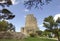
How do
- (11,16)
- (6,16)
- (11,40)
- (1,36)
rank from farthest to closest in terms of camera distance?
1. (1,36)
2. (11,40)
3. (6,16)
4. (11,16)

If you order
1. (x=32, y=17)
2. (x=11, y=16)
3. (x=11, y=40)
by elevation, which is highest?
(x=32, y=17)

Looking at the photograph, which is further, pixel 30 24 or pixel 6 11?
pixel 30 24

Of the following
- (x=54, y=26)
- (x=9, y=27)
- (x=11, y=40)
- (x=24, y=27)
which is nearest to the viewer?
(x=11, y=40)

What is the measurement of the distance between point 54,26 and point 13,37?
12151 millimetres

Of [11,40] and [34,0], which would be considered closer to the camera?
[34,0]

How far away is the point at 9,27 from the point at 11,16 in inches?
1013

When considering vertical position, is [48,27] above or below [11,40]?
above

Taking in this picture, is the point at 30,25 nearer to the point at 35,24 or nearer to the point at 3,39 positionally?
the point at 35,24

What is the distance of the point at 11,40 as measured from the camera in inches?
855

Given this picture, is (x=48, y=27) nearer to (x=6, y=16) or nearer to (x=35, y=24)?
(x=35, y=24)

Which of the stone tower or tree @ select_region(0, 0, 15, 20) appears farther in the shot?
the stone tower

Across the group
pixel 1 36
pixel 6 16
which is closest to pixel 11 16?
pixel 6 16

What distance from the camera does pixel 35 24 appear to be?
1704 inches

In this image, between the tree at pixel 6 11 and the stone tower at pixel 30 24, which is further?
the stone tower at pixel 30 24
